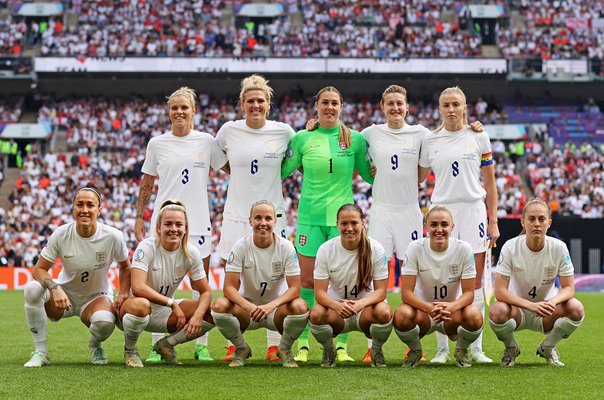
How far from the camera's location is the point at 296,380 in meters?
6.56

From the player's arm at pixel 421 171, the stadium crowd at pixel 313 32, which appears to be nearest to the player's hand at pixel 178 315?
the player's arm at pixel 421 171

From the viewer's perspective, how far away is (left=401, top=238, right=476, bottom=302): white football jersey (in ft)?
24.4

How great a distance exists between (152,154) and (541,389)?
4164mm

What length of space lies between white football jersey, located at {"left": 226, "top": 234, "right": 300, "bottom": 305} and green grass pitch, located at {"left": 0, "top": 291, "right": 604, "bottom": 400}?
65 centimetres

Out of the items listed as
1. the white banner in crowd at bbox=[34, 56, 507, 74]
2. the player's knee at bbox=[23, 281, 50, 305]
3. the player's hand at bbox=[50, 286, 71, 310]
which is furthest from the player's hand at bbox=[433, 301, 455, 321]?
the white banner in crowd at bbox=[34, 56, 507, 74]

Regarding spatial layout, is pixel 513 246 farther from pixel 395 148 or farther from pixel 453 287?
pixel 395 148

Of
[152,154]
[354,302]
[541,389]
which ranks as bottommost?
[541,389]

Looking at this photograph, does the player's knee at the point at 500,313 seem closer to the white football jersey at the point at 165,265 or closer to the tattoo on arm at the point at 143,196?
the white football jersey at the point at 165,265

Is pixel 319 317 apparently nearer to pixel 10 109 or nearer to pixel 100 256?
pixel 100 256

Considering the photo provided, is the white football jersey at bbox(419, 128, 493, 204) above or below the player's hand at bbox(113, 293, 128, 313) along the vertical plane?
above

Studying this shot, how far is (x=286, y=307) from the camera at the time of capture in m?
A: 7.35

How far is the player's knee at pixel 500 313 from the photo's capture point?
7.22m

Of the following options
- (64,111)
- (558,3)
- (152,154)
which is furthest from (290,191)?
(152,154)

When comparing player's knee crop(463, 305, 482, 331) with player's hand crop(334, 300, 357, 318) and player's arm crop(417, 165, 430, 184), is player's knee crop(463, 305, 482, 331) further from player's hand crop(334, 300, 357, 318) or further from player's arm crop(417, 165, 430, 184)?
player's arm crop(417, 165, 430, 184)
